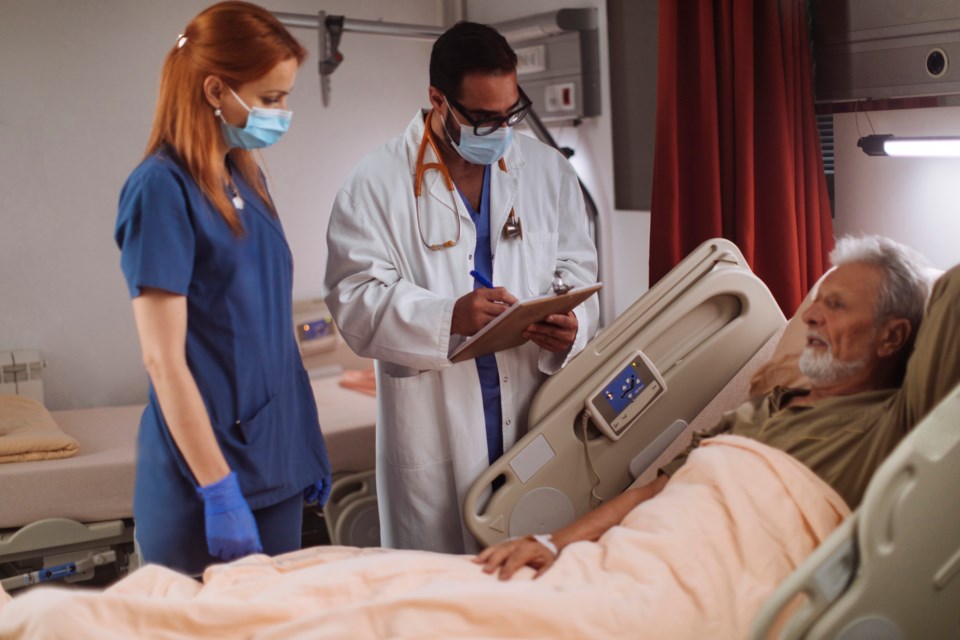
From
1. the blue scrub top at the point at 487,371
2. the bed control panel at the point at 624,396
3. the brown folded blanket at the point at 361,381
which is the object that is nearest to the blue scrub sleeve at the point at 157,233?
the blue scrub top at the point at 487,371

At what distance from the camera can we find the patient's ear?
1882mm

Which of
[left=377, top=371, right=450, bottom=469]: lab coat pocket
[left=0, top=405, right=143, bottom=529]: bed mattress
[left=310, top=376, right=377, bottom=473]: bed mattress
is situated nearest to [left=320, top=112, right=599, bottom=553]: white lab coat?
[left=377, top=371, right=450, bottom=469]: lab coat pocket

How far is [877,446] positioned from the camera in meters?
1.77

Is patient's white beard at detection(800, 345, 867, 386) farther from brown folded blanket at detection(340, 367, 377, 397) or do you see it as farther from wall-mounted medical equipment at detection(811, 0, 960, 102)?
brown folded blanket at detection(340, 367, 377, 397)

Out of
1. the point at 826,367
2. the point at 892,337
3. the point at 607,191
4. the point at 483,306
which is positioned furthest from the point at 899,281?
the point at 607,191

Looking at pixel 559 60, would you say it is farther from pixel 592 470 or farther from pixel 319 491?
pixel 319 491

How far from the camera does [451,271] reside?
2219mm

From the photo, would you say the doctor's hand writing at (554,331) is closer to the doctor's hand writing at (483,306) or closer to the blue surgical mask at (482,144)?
the doctor's hand writing at (483,306)

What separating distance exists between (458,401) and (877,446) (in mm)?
890

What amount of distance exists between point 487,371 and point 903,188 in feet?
3.84

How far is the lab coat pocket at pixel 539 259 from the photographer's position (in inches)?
89.4

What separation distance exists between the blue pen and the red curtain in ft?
2.20

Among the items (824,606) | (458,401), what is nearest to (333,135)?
(458,401)

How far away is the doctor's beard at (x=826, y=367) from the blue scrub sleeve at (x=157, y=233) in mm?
1209
